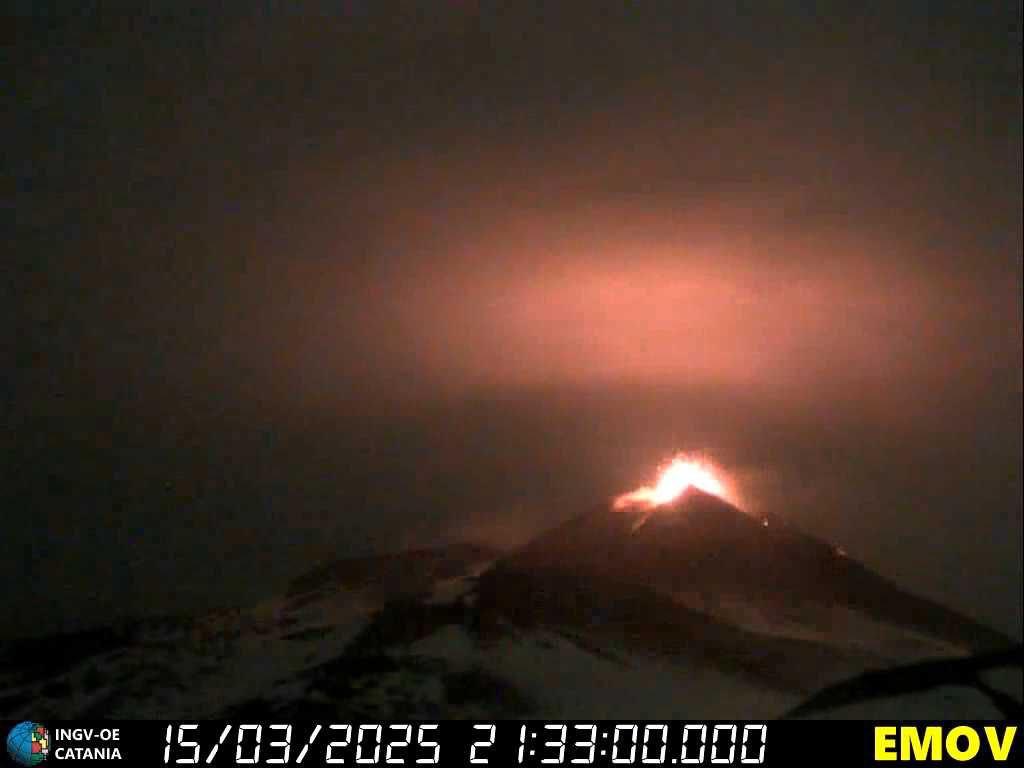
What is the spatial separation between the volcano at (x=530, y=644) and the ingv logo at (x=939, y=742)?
2.78ft

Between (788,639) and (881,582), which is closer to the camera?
(788,639)

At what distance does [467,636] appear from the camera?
22.2 m

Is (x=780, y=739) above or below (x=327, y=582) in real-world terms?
below

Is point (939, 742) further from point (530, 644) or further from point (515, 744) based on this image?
point (530, 644)

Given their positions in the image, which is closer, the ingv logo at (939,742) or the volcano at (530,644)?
the ingv logo at (939,742)

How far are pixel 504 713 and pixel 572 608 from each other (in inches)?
334

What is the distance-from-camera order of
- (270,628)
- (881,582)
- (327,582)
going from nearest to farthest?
(270,628) → (327,582) → (881,582)

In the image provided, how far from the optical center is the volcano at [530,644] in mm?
16547

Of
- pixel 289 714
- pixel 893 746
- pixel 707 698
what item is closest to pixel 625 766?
pixel 893 746

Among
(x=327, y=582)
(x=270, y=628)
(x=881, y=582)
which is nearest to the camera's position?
(x=270, y=628)

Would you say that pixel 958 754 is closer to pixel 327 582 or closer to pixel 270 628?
pixel 270 628

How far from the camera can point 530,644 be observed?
69.2 ft

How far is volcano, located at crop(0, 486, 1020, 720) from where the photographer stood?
16.5m

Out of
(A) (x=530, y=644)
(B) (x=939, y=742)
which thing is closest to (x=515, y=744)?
(B) (x=939, y=742)
